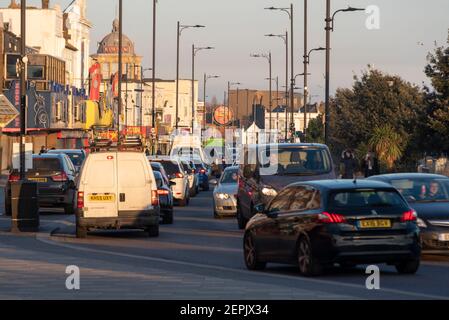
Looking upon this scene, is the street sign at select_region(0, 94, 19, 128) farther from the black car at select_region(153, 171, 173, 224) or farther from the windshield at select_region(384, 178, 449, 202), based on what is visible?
the windshield at select_region(384, 178, 449, 202)

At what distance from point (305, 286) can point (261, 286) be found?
0.61m

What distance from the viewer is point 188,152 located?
6800 cm

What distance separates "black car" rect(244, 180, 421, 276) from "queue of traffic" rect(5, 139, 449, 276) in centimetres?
1

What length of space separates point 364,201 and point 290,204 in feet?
4.80

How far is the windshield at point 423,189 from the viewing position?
76.7 ft

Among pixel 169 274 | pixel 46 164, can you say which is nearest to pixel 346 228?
pixel 169 274

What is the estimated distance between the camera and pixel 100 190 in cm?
2833

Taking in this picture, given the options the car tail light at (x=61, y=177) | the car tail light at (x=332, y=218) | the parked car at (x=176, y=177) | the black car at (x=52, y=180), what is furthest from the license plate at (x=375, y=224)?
the parked car at (x=176, y=177)

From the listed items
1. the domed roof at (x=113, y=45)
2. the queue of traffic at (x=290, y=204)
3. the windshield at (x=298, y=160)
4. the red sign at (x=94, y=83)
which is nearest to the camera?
the queue of traffic at (x=290, y=204)

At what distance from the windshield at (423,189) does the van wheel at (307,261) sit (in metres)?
4.83

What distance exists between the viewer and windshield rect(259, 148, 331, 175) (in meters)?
30.2

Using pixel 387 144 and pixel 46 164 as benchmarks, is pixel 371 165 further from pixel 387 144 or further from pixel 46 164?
pixel 46 164

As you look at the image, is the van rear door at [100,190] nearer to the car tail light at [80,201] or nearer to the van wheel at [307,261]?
the car tail light at [80,201]
